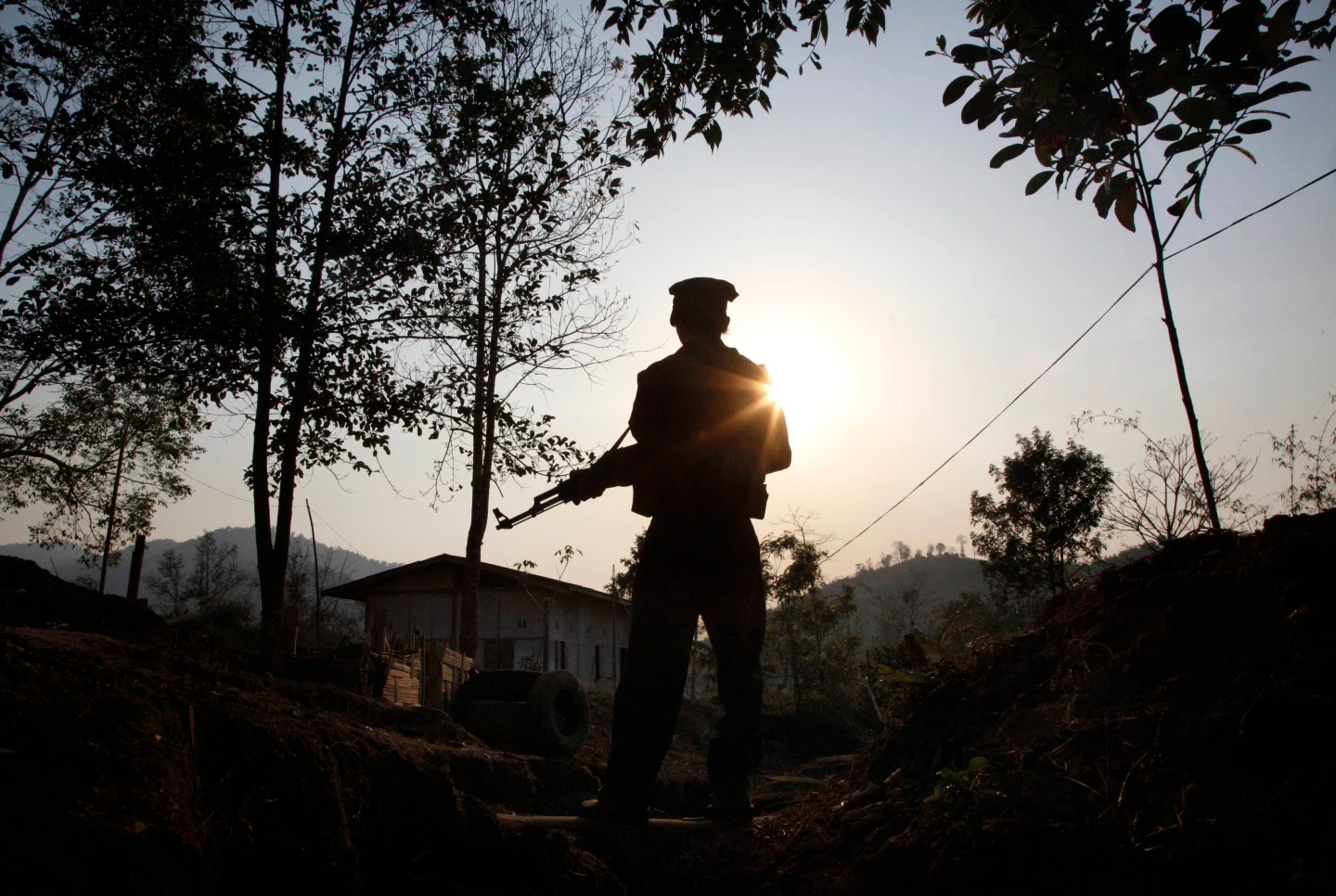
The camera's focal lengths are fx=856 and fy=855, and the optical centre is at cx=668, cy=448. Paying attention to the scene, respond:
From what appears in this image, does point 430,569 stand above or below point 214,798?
above

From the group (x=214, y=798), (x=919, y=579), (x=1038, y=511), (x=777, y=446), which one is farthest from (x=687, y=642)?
(x=919, y=579)

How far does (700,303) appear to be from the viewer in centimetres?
384

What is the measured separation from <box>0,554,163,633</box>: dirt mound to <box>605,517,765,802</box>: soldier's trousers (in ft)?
9.73

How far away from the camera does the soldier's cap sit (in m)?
3.83

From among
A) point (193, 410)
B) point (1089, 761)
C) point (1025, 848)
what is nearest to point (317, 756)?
point (1025, 848)

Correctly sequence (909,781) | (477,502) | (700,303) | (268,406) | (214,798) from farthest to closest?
(477,502) < (268,406) < (700,303) < (909,781) < (214,798)

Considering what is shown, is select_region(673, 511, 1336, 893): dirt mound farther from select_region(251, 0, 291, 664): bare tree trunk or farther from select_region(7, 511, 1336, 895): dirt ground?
select_region(251, 0, 291, 664): bare tree trunk

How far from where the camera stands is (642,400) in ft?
12.2

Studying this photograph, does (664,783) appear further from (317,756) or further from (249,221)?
(317,756)

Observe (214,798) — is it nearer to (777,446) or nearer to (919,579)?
(777,446)

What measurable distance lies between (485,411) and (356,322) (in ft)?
9.88

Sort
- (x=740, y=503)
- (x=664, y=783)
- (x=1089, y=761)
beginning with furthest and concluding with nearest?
(x=664, y=783) → (x=740, y=503) → (x=1089, y=761)

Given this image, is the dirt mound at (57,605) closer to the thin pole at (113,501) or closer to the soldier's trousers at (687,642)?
the soldier's trousers at (687,642)

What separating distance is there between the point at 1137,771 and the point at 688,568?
68.8 inches
